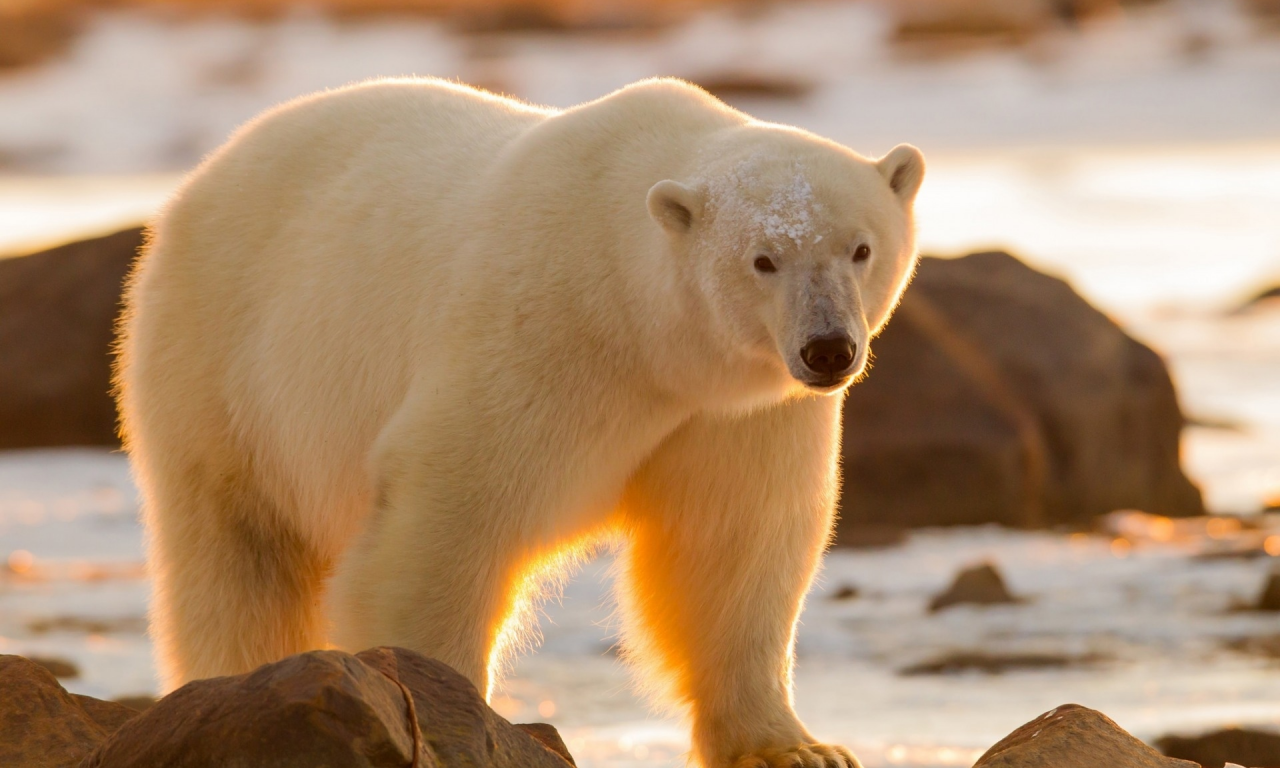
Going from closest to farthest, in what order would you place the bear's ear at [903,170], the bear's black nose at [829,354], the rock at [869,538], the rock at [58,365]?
the bear's black nose at [829,354] < the bear's ear at [903,170] < the rock at [869,538] < the rock at [58,365]

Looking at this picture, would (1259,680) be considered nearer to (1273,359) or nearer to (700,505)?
(700,505)

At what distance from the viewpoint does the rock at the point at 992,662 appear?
680 cm

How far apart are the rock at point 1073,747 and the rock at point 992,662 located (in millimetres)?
2902

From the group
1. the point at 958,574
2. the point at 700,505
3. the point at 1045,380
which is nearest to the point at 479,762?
the point at 700,505

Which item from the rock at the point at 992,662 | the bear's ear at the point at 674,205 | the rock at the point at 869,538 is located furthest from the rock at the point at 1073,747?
the rock at the point at 869,538

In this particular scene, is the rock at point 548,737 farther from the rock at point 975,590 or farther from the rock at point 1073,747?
the rock at point 975,590

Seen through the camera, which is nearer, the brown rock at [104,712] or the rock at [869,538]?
the brown rock at [104,712]

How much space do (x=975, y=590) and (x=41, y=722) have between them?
513 cm

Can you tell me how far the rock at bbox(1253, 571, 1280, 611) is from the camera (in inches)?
299

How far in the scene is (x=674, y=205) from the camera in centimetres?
368

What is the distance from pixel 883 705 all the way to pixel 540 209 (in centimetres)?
302

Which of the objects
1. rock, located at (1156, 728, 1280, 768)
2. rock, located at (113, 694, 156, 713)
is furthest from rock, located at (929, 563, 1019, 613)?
rock, located at (113, 694, 156, 713)

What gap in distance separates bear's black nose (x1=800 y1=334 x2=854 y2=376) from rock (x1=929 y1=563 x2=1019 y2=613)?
4.49 m

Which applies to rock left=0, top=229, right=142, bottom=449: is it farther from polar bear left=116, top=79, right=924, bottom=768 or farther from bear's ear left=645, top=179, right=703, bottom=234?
bear's ear left=645, top=179, right=703, bottom=234
